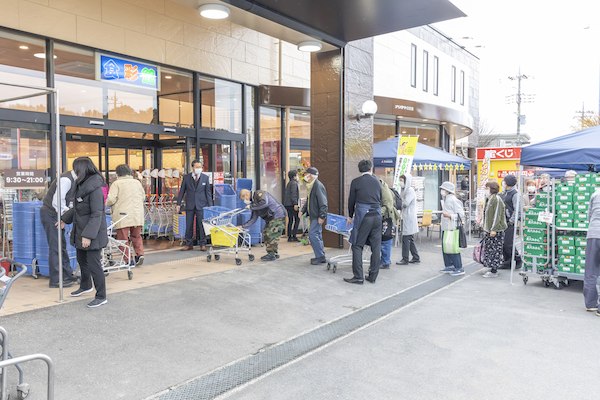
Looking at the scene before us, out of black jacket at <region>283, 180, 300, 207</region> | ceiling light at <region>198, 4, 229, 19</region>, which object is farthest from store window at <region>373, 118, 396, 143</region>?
ceiling light at <region>198, 4, 229, 19</region>

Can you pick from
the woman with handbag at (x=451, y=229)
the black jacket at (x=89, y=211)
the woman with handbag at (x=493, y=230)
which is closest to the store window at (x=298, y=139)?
the woman with handbag at (x=451, y=229)

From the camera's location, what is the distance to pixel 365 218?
7.68 m

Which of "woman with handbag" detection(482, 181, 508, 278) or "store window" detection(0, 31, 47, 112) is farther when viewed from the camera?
"woman with handbag" detection(482, 181, 508, 278)

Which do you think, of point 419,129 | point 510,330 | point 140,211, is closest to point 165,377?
point 510,330

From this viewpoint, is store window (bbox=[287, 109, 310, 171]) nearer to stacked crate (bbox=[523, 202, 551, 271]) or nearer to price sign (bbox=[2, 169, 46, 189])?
price sign (bbox=[2, 169, 46, 189])

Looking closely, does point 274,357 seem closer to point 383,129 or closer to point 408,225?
point 408,225

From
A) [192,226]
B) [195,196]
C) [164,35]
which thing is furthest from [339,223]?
[164,35]

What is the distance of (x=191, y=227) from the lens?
10.5m

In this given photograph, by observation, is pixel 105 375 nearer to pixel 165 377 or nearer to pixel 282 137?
pixel 165 377

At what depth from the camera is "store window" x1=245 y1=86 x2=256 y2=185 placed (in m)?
12.9

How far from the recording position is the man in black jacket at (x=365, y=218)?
7.70m

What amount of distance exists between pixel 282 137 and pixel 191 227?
4.41m

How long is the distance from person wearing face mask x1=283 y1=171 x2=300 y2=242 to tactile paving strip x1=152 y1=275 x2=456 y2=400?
5.62 metres

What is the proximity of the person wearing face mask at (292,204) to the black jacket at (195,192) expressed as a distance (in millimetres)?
2640
